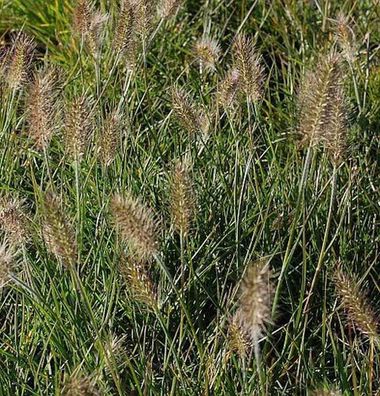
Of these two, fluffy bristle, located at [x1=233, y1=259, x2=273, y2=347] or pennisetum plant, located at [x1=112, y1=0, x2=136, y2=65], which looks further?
pennisetum plant, located at [x1=112, y1=0, x2=136, y2=65]

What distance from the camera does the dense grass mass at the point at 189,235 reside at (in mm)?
2041

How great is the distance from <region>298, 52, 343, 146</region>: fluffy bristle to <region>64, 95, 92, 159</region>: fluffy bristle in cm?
47

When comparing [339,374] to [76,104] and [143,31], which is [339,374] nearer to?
[76,104]

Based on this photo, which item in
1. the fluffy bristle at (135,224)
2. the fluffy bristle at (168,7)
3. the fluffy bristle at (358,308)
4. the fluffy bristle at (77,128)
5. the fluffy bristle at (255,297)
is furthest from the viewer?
the fluffy bristle at (168,7)

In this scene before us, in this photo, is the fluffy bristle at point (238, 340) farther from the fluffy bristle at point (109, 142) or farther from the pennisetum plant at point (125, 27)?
the pennisetum plant at point (125, 27)

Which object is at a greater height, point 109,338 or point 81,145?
point 81,145

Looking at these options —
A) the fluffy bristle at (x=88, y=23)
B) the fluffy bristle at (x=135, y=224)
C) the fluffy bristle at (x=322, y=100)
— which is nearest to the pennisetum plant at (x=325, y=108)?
the fluffy bristle at (x=322, y=100)

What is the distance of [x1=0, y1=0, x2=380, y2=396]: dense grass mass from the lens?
2.04m

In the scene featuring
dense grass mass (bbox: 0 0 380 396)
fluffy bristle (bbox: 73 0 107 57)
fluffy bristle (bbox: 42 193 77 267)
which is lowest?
dense grass mass (bbox: 0 0 380 396)

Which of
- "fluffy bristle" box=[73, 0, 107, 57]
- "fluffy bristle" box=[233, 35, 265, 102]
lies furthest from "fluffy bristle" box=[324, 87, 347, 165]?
"fluffy bristle" box=[73, 0, 107, 57]

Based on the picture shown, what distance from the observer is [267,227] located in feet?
8.77

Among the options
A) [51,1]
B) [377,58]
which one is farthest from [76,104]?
[51,1]

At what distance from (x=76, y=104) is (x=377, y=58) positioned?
1.80 metres

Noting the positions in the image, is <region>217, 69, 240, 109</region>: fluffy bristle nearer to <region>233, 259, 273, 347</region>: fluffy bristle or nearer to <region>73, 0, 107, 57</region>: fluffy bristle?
<region>73, 0, 107, 57</region>: fluffy bristle
